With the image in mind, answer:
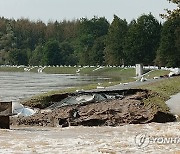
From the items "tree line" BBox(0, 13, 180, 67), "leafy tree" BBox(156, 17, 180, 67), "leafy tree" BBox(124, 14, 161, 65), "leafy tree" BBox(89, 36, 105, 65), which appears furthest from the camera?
"leafy tree" BBox(89, 36, 105, 65)

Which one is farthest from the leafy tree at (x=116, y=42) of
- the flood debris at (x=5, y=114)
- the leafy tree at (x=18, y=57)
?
the flood debris at (x=5, y=114)

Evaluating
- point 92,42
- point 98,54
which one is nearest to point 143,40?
point 98,54

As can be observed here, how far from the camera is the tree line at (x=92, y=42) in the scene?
212ft

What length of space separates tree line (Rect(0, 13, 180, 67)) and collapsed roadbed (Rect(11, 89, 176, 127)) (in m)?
18.7

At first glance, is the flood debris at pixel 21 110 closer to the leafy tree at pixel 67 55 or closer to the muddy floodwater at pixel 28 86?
the muddy floodwater at pixel 28 86

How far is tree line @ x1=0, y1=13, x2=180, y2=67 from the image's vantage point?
6469 centimetres

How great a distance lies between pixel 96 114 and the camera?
14555mm

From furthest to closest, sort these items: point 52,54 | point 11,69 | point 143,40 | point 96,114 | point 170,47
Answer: point 52,54
point 11,69
point 143,40
point 170,47
point 96,114

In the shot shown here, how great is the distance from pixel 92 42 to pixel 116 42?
1186 inches

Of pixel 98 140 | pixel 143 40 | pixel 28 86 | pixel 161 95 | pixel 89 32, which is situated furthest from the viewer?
pixel 89 32

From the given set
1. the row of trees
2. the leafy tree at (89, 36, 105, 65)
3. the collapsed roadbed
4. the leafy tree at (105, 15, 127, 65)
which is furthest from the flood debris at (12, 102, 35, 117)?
the leafy tree at (89, 36, 105, 65)

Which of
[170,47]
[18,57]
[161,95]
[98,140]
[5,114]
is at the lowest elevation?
[98,140]

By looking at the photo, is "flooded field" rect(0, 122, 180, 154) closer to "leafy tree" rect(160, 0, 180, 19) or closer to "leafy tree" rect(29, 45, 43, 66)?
"leafy tree" rect(160, 0, 180, 19)

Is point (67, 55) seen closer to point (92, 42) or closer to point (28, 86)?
point (92, 42)
